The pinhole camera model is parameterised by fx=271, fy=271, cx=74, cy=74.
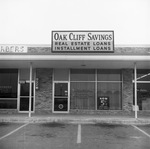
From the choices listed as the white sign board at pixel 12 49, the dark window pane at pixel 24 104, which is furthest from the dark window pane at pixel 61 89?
the white sign board at pixel 12 49

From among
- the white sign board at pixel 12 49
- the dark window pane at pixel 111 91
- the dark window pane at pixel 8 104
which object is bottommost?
the dark window pane at pixel 8 104

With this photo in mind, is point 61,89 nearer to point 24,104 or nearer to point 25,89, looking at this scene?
point 25,89

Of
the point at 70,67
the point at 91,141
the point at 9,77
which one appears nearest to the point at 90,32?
the point at 70,67

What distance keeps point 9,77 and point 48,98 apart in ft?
10.1

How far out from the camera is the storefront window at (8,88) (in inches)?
714

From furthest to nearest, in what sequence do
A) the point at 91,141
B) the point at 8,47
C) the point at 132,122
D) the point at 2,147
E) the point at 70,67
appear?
the point at 70,67
the point at 8,47
the point at 132,122
the point at 91,141
the point at 2,147

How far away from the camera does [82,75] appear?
1822 centimetres

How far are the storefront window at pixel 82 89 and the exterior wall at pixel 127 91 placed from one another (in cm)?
205

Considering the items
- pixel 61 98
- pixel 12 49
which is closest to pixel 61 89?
pixel 61 98

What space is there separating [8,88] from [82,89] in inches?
196

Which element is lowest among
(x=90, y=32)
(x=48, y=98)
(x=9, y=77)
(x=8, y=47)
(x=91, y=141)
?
(x=91, y=141)

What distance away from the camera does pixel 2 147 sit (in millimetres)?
7879

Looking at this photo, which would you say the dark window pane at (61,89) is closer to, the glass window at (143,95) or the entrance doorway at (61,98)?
the entrance doorway at (61,98)

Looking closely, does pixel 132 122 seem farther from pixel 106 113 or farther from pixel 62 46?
pixel 62 46
